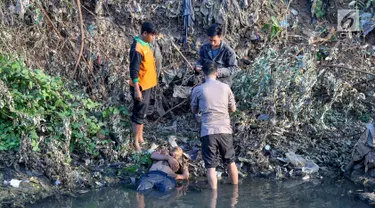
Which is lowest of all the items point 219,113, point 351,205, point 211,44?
point 351,205

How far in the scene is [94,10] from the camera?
30.8ft

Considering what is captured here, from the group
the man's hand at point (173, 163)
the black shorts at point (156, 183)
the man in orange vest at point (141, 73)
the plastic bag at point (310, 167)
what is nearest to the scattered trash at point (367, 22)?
the plastic bag at point (310, 167)

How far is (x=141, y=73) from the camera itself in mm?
7414

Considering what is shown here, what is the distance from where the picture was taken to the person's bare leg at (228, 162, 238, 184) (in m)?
6.82

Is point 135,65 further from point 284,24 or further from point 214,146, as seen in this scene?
A: point 284,24

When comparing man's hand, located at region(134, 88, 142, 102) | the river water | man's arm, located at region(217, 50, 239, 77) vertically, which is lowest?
the river water

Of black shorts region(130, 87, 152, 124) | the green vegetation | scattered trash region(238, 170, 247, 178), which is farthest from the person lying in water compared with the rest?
the green vegetation

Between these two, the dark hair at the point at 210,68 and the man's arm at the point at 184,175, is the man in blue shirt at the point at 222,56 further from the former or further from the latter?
the man's arm at the point at 184,175

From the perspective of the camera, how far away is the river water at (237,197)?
258 inches

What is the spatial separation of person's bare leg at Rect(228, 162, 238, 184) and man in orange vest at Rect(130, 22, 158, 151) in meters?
1.46

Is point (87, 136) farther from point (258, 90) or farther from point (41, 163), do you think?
point (258, 90)

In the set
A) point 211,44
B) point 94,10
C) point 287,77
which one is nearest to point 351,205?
point 287,77

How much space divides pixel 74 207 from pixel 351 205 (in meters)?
3.26

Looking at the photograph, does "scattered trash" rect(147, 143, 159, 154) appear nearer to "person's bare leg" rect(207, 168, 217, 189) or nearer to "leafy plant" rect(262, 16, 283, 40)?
"person's bare leg" rect(207, 168, 217, 189)
